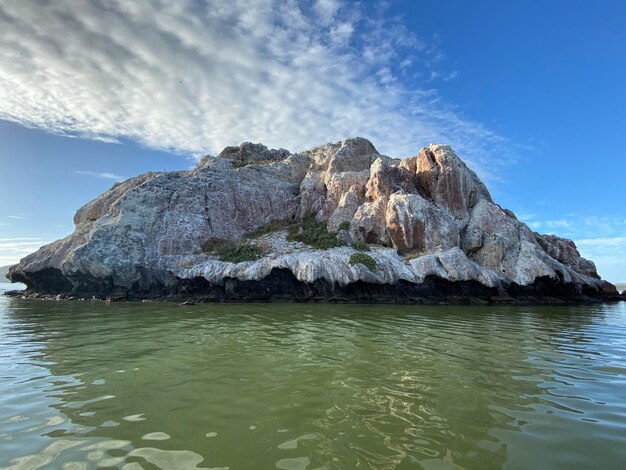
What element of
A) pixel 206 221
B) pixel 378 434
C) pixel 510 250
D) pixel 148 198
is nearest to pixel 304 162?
pixel 206 221

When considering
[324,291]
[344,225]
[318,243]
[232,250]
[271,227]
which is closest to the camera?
[324,291]

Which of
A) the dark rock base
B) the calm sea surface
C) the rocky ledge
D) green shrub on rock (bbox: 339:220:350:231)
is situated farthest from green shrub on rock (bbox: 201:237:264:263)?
the calm sea surface

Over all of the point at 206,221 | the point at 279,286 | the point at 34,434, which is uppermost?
the point at 206,221

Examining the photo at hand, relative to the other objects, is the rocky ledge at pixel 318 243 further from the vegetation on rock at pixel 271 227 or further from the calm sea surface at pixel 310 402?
the calm sea surface at pixel 310 402

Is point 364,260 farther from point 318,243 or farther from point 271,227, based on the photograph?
point 271,227

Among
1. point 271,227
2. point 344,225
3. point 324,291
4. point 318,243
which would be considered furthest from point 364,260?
point 271,227

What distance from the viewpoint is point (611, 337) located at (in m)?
18.5

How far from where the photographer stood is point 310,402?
27.5 ft

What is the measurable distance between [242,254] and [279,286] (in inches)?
290

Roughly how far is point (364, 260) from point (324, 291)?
518cm

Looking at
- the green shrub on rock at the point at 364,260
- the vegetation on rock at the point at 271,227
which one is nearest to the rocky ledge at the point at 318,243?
the green shrub on rock at the point at 364,260

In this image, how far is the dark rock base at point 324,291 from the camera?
38531 mm

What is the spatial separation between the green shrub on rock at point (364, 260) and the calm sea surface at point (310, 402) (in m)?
21.1

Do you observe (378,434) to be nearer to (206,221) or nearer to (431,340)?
(431,340)
